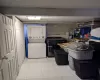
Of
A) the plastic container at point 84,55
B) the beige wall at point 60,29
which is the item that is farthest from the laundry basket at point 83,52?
the beige wall at point 60,29

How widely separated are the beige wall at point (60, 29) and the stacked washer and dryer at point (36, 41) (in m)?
0.47

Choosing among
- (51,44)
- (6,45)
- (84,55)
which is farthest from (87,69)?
(51,44)

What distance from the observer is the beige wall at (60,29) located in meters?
6.51

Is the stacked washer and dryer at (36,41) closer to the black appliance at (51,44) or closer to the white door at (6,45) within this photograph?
the black appliance at (51,44)

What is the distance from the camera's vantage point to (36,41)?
6250 mm

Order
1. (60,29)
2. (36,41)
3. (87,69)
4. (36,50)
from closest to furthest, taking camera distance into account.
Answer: (87,69), (36,50), (36,41), (60,29)

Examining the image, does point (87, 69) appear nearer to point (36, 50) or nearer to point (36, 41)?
point (36, 50)

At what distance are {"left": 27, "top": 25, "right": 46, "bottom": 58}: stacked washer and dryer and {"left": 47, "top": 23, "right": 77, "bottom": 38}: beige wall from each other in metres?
0.47

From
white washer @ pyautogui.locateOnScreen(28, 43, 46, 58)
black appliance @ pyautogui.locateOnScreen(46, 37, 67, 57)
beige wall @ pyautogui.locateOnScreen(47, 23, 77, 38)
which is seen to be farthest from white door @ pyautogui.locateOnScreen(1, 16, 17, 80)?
beige wall @ pyautogui.locateOnScreen(47, 23, 77, 38)

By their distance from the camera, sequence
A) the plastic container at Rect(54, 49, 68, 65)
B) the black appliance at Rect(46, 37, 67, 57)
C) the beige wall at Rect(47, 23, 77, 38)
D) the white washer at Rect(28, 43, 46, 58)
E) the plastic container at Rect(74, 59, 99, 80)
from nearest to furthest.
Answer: the plastic container at Rect(74, 59, 99, 80) < the plastic container at Rect(54, 49, 68, 65) < the white washer at Rect(28, 43, 46, 58) < the black appliance at Rect(46, 37, 67, 57) < the beige wall at Rect(47, 23, 77, 38)

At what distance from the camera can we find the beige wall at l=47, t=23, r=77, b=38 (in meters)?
6.51

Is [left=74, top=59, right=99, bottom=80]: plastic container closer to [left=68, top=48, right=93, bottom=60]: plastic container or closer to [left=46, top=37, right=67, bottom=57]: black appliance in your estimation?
[left=68, top=48, right=93, bottom=60]: plastic container

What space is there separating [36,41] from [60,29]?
1.59m

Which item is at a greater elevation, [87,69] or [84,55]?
[84,55]
